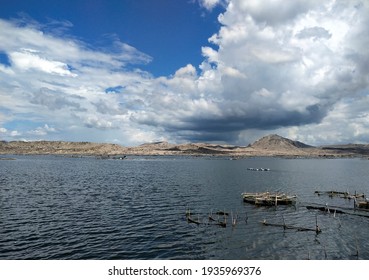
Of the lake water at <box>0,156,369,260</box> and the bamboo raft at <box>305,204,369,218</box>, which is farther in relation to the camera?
the bamboo raft at <box>305,204,369,218</box>

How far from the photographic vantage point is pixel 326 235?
149 feet

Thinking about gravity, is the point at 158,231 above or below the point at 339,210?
below

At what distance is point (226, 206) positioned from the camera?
67188 millimetres

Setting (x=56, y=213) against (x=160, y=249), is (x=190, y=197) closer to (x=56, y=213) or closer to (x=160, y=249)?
(x=56, y=213)

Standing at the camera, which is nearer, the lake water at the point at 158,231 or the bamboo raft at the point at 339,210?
the lake water at the point at 158,231

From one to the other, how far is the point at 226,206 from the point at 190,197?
13.0m

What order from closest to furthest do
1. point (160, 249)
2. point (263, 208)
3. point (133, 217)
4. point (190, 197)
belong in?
point (160, 249), point (133, 217), point (263, 208), point (190, 197)

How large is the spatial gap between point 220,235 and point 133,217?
17370 millimetres

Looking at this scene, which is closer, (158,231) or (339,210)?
(158,231)

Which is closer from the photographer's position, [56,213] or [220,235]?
[220,235]
